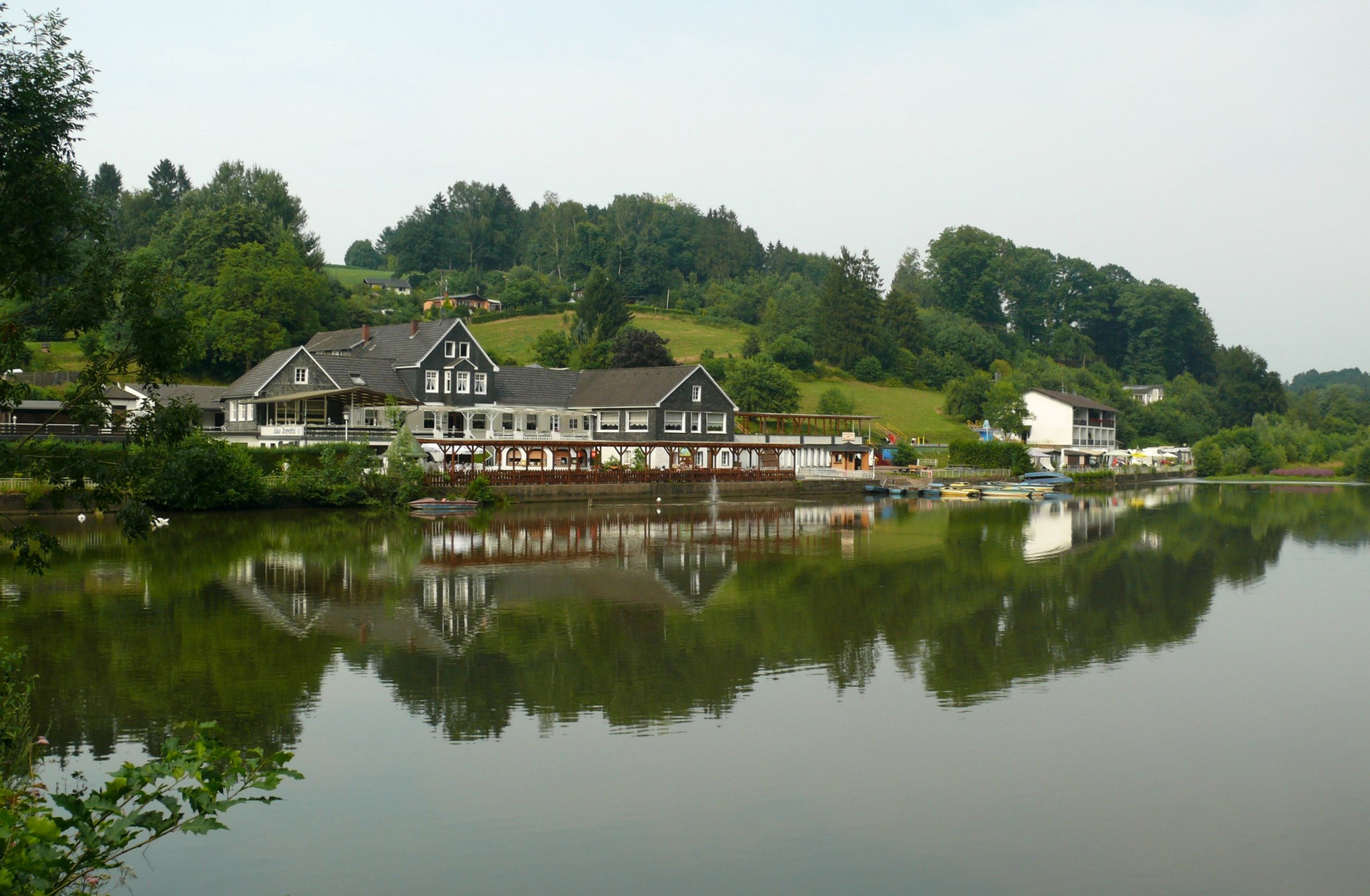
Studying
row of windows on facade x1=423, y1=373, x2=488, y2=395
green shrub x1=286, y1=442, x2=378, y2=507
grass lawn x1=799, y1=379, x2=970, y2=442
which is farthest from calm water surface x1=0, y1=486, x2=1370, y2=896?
grass lawn x1=799, y1=379, x2=970, y2=442

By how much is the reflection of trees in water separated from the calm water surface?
0.40 ft

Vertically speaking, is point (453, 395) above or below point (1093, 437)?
above

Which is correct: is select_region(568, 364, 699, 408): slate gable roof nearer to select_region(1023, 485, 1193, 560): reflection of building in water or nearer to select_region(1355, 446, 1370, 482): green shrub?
select_region(1023, 485, 1193, 560): reflection of building in water

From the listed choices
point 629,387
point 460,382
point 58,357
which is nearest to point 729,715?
point 460,382

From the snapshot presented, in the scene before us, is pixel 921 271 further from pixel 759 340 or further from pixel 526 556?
pixel 526 556

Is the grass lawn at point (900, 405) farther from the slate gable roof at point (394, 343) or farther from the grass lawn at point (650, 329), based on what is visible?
the slate gable roof at point (394, 343)

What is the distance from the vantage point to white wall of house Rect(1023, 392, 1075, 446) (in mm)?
90250

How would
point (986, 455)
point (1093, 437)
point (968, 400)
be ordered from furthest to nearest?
point (1093, 437) < point (968, 400) < point (986, 455)

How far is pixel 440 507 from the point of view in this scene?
4659 cm

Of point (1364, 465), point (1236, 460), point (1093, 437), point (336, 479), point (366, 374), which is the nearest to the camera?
point (336, 479)

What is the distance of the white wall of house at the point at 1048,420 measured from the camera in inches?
3553

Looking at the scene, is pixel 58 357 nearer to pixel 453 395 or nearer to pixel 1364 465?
pixel 453 395

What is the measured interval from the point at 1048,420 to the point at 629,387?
40.1 m

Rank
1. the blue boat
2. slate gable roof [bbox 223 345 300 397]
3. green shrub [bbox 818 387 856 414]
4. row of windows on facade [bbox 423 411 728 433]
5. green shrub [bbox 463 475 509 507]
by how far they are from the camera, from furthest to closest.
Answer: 1. green shrub [bbox 818 387 856 414]
2. the blue boat
3. row of windows on facade [bbox 423 411 728 433]
4. slate gable roof [bbox 223 345 300 397]
5. green shrub [bbox 463 475 509 507]
